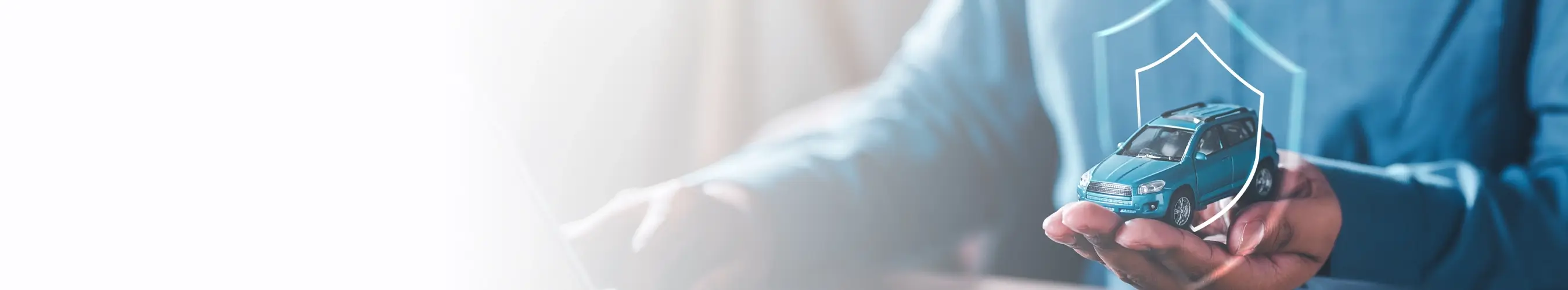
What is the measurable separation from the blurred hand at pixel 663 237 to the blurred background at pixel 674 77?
0.06 ft

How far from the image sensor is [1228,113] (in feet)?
1.57

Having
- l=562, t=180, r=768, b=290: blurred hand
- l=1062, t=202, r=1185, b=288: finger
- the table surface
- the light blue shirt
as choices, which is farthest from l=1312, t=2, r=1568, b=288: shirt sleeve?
l=562, t=180, r=768, b=290: blurred hand

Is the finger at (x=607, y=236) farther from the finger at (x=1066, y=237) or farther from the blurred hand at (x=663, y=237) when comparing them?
the finger at (x=1066, y=237)

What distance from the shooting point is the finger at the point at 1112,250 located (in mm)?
462

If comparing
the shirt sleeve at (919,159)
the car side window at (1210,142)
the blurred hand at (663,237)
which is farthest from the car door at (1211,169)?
the blurred hand at (663,237)

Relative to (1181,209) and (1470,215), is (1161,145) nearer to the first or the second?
(1181,209)

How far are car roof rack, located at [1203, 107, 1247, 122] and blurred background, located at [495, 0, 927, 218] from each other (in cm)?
23

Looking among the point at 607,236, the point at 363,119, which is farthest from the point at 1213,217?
the point at 363,119

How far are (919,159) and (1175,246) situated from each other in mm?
250

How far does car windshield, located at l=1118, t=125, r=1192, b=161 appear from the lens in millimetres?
445

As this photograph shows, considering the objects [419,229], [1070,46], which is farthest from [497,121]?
[1070,46]

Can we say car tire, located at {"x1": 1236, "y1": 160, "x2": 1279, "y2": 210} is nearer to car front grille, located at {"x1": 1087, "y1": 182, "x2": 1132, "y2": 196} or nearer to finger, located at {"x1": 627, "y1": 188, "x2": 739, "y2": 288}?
car front grille, located at {"x1": 1087, "y1": 182, "x2": 1132, "y2": 196}

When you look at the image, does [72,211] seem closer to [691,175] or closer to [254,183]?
[254,183]

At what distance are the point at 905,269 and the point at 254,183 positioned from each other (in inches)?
17.3
